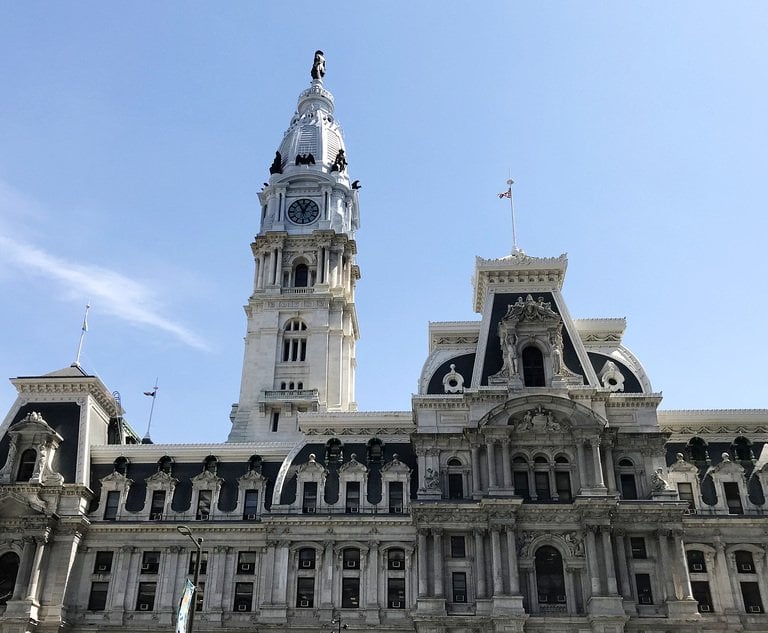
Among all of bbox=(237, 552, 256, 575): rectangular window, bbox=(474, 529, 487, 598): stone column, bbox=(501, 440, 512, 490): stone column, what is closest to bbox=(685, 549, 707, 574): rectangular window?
Answer: bbox=(501, 440, 512, 490): stone column

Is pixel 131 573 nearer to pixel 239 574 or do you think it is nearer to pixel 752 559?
pixel 239 574

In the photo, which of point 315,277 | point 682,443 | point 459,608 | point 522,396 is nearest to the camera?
point 459,608

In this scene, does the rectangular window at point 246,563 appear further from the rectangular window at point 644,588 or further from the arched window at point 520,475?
the rectangular window at point 644,588

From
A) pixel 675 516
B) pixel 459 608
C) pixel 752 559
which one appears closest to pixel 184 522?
pixel 459 608

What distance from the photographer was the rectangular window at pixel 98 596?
63.3m

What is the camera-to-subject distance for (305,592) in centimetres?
6209

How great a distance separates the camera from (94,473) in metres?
69.2

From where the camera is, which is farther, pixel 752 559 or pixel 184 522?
pixel 184 522

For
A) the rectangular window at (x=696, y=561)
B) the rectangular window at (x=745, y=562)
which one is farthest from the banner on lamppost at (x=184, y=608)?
the rectangular window at (x=745, y=562)

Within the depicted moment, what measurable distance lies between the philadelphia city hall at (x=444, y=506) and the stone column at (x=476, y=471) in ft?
0.83

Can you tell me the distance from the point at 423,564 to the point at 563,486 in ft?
39.1

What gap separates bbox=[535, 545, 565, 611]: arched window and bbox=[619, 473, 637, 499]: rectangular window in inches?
286

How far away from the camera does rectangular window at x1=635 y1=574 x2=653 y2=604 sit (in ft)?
191

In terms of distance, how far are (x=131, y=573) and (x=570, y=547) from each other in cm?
3316
